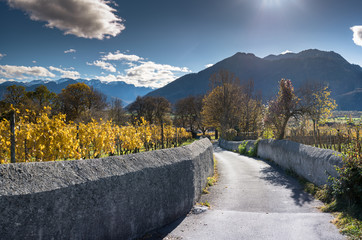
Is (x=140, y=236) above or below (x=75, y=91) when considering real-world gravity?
below

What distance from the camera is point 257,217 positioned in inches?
224

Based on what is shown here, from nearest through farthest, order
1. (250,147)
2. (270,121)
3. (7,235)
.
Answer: (7,235) < (270,121) < (250,147)

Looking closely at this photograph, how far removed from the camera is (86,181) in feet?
11.6

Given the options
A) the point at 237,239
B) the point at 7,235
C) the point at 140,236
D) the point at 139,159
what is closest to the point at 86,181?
the point at 7,235

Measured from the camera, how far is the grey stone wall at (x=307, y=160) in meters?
6.96

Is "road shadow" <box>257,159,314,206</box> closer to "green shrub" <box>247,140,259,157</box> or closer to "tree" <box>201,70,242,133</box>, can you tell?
"green shrub" <box>247,140,259,157</box>

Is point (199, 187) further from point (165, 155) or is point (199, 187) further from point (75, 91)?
point (75, 91)

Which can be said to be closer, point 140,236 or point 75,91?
point 140,236

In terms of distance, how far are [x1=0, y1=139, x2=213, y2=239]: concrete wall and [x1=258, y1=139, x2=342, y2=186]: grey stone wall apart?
4560 mm

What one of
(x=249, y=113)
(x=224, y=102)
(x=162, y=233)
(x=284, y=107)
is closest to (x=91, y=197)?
(x=162, y=233)

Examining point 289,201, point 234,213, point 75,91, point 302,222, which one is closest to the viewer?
point 302,222

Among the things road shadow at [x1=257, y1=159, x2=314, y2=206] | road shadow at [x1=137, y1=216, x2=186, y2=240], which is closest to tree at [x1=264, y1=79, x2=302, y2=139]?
road shadow at [x1=257, y1=159, x2=314, y2=206]

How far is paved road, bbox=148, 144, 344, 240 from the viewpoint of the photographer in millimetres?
4691

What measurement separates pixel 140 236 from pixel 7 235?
7.71 feet
